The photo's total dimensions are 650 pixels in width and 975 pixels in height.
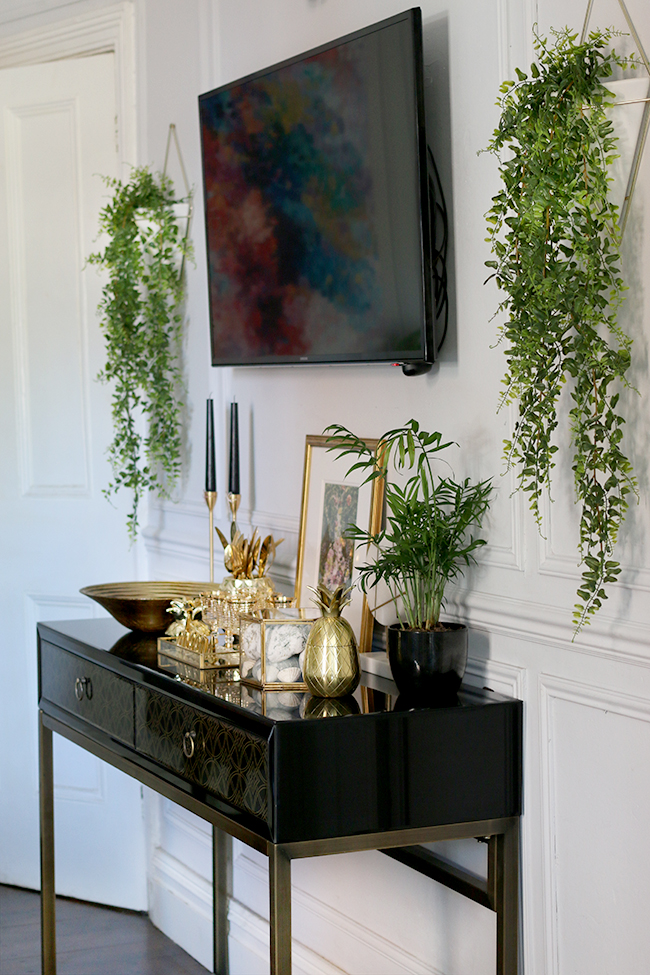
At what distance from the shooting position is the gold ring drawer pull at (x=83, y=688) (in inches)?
99.3

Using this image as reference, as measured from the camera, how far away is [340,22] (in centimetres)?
240

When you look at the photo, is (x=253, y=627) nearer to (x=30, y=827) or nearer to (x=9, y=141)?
(x=30, y=827)

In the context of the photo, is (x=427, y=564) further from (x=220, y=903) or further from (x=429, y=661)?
(x=220, y=903)

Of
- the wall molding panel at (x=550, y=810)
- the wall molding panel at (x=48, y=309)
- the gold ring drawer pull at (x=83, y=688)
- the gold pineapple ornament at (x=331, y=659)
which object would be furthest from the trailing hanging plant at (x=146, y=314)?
the wall molding panel at (x=550, y=810)

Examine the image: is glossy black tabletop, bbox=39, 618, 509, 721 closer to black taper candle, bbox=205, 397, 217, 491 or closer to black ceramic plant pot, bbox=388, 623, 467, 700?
black ceramic plant pot, bbox=388, 623, 467, 700

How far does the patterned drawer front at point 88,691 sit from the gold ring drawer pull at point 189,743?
263mm

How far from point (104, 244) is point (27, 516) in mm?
899

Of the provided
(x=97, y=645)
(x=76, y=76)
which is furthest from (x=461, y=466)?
(x=76, y=76)

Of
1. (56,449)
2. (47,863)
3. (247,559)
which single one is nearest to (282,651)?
(247,559)

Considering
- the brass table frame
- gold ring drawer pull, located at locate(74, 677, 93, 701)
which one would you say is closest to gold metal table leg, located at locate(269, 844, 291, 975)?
the brass table frame

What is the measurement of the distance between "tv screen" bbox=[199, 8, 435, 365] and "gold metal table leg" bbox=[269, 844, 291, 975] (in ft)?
3.03

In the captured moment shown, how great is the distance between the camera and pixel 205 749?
6.56 feet

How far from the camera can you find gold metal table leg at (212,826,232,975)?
2918mm

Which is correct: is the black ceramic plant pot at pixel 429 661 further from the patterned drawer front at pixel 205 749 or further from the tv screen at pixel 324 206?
the tv screen at pixel 324 206
